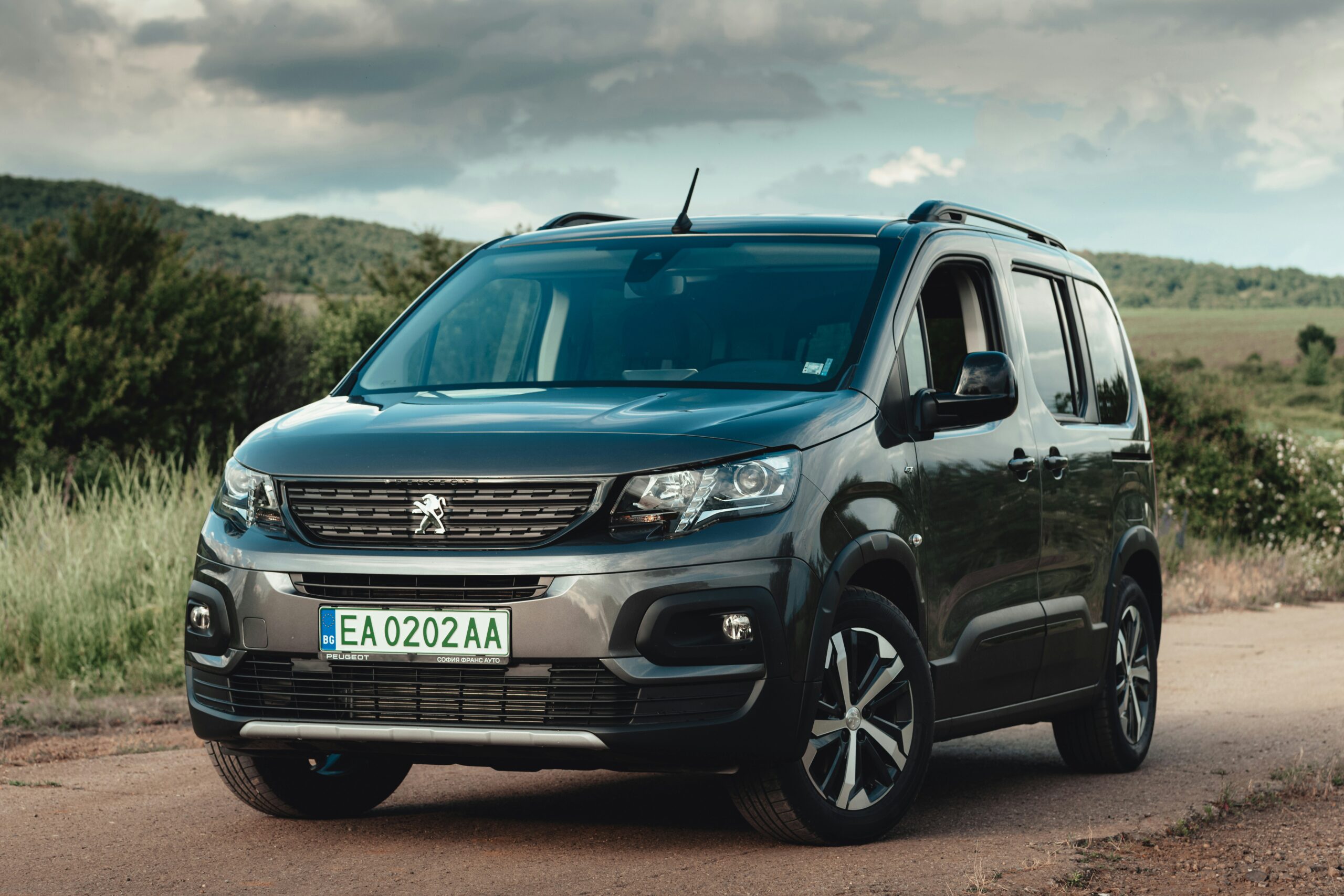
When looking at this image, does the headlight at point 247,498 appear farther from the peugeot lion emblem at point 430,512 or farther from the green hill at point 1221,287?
the green hill at point 1221,287

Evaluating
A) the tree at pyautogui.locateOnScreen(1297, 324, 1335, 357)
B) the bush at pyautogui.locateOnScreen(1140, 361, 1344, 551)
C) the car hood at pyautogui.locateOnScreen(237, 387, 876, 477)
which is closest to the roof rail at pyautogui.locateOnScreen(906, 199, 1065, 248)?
the car hood at pyautogui.locateOnScreen(237, 387, 876, 477)

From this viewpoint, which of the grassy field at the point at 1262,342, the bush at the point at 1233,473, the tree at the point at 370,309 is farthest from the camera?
the grassy field at the point at 1262,342

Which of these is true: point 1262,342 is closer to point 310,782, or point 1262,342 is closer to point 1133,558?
point 1133,558

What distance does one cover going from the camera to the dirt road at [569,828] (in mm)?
4883

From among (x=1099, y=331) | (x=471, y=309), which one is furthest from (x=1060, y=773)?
(x=471, y=309)

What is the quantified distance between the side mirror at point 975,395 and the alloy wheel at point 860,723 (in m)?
0.81

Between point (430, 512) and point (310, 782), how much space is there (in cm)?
153

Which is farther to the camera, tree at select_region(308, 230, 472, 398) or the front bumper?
tree at select_region(308, 230, 472, 398)

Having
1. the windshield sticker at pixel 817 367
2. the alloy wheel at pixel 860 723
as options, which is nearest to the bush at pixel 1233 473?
the windshield sticker at pixel 817 367

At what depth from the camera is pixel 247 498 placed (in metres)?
5.16

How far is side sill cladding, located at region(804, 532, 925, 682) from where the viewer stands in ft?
16.0

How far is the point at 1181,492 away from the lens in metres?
23.5

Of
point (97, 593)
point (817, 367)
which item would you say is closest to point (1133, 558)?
point (817, 367)

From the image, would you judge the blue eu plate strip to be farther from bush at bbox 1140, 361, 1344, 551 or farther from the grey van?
bush at bbox 1140, 361, 1344, 551
